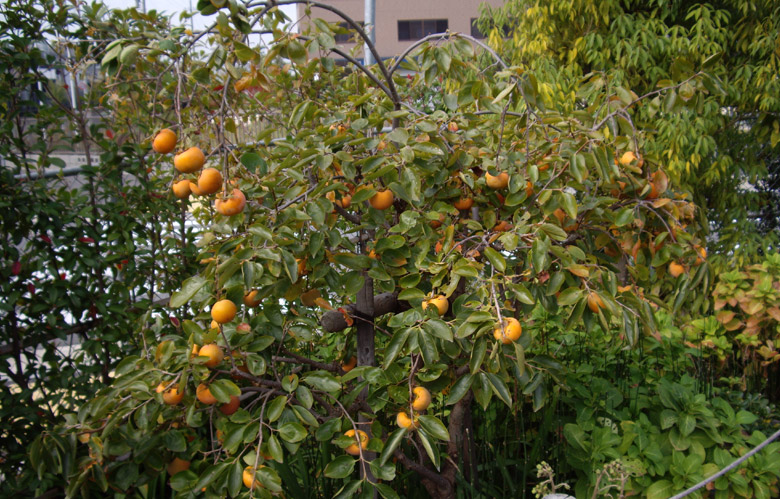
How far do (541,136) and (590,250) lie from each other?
1.03ft

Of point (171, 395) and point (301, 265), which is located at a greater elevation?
point (301, 265)

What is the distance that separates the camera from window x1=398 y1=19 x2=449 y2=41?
18688mm

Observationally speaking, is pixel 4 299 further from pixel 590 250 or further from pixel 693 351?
pixel 693 351

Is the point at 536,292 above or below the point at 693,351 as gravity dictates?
above

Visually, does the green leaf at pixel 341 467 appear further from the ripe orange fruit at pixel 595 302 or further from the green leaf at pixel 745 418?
the green leaf at pixel 745 418

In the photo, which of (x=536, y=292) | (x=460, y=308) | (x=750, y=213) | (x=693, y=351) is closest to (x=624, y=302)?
(x=536, y=292)

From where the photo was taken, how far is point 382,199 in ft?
3.89

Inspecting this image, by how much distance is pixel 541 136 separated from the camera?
54.6 inches

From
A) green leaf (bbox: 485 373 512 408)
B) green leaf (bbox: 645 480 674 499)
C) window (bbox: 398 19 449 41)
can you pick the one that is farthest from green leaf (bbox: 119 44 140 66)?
window (bbox: 398 19 449 41)

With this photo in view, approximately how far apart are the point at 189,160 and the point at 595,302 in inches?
31.4

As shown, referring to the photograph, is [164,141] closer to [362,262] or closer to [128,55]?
[128,55]

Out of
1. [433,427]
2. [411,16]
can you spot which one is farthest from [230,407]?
[411,16]

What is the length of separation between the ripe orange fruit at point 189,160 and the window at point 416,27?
19.0 metres

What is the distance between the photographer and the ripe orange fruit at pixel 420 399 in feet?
3.53
